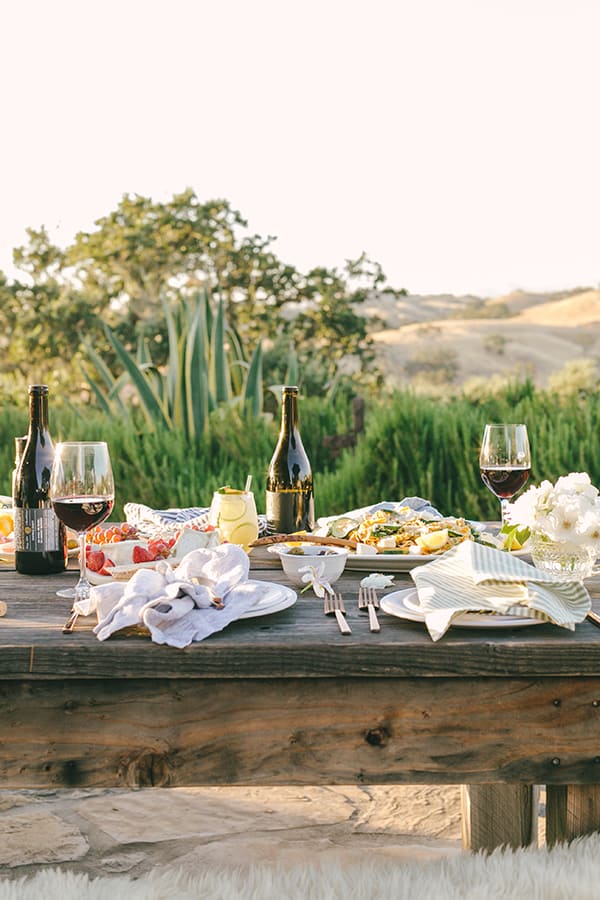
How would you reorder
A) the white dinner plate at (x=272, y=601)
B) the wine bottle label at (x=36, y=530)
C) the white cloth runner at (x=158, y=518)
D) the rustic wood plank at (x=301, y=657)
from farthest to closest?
1. the white cloth runner at (x=158, y=518)
2. the wine bottle label at (x=36, y=530)
3. the white dinner plate at (x=272, y=601)
4. the rustic wood plank at (x=301, y=657)

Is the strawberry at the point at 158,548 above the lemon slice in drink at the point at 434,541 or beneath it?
above

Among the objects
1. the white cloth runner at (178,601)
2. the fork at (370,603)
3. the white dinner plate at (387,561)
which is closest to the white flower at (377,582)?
the fork at (370,603)

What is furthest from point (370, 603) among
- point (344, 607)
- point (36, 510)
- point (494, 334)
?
point (494, 334)

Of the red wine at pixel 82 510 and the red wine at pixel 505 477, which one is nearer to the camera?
the red wine at pixel 82 510

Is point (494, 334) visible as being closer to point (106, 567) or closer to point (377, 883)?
point (106, 567)

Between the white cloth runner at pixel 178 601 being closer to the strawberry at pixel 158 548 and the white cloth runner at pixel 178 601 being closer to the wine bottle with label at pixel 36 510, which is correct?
the strawberry at pixel 158 548

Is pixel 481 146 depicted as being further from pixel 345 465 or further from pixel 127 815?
pixel 127 815

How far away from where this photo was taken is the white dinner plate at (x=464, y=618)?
1.46 meters

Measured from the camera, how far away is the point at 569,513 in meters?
1.66

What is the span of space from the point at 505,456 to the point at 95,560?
925 millimetres

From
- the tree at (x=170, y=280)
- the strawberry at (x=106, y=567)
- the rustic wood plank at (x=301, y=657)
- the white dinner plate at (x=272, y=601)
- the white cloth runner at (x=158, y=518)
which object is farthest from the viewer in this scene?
the tree at (x=170, y=280)

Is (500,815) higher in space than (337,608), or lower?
lower

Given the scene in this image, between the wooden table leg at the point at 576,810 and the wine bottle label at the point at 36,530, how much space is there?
1028 mm

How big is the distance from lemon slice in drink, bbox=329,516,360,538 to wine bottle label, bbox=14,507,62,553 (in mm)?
621
